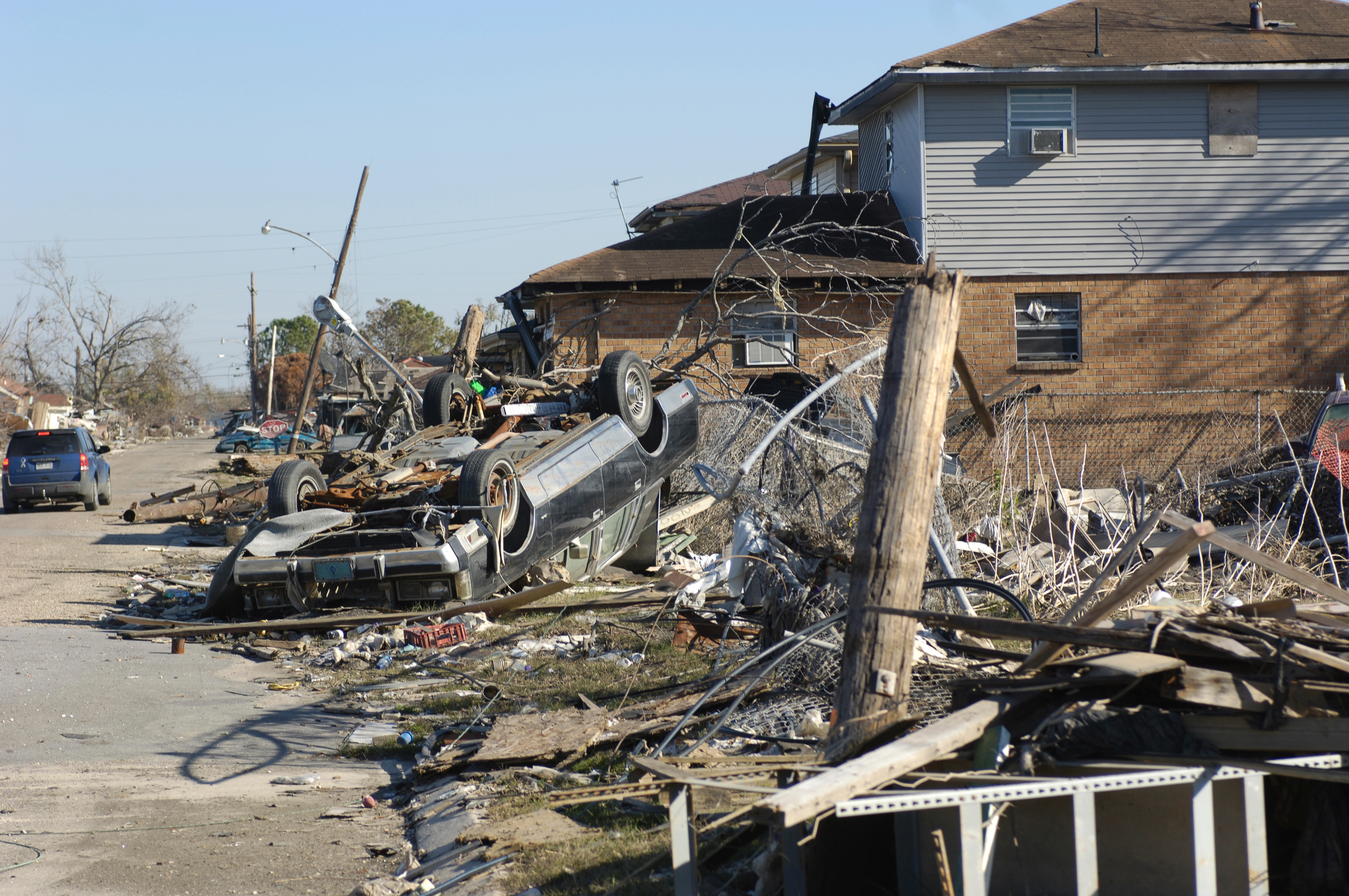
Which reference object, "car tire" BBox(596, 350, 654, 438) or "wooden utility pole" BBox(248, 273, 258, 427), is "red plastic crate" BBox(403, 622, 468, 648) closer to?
"car tire" BBox(596, 350, 654, 438)

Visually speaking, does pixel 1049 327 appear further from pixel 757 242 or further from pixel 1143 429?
pixel 757 242

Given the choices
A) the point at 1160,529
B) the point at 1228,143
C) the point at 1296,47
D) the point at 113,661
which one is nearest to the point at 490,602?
the point at 113,661

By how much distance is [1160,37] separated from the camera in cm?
1844

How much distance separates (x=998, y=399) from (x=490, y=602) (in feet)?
31.5

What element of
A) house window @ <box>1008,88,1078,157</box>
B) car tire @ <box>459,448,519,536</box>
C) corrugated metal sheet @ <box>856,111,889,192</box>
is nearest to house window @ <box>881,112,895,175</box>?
corrugated metal sheet @ <box>856,111,889,192</box>

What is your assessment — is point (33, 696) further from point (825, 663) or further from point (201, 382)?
point (201, 382)

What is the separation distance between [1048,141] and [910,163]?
2.18 meters

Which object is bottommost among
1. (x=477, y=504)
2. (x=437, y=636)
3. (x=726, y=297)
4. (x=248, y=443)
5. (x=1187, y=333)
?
(x=437, y=636)

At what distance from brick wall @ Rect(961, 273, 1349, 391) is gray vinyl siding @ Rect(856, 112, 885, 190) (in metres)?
3.60

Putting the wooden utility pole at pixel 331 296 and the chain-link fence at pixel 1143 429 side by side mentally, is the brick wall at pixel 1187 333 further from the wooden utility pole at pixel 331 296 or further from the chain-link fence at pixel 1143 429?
the wooden utility pole at pixel 331 296

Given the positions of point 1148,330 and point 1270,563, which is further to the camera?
point 1148,330

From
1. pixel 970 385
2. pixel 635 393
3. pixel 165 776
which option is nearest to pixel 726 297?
pixel 635 393

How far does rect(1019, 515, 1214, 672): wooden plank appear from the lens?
149 inches

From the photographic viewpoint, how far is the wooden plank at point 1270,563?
4.10 meters
